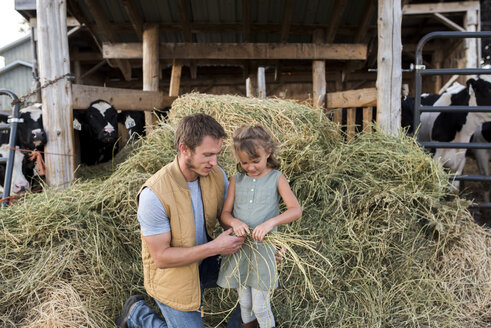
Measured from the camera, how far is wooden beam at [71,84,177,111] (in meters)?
4.27

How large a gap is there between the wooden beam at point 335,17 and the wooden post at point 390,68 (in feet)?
6.89

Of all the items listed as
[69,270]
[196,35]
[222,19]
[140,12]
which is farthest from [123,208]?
[196,35]

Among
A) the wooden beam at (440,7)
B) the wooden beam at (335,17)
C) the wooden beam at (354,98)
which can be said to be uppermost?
the wooden beam at (440,7)

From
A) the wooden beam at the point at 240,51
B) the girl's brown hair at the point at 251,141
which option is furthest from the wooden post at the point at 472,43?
the girl's brown hair at the point at 251,141

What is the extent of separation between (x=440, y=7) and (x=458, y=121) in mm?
4253

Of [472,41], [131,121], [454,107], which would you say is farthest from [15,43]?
[454,107]

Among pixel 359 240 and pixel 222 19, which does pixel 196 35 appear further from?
pixel 359 240

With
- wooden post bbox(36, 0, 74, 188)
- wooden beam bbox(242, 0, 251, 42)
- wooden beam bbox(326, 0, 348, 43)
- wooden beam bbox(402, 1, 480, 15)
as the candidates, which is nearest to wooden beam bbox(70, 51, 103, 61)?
wooden beam bbox(242, 0, 251, 42)

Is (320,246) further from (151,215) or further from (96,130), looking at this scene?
(96,130)

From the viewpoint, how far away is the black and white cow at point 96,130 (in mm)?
5238

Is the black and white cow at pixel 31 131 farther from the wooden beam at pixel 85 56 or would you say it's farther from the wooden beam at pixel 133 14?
the wooden beam at pixel 85 56

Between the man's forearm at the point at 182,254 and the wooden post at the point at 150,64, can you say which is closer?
the man's forearm at the point at 182,254

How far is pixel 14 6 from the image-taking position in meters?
8.49

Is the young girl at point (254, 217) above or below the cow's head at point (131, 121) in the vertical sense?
below
